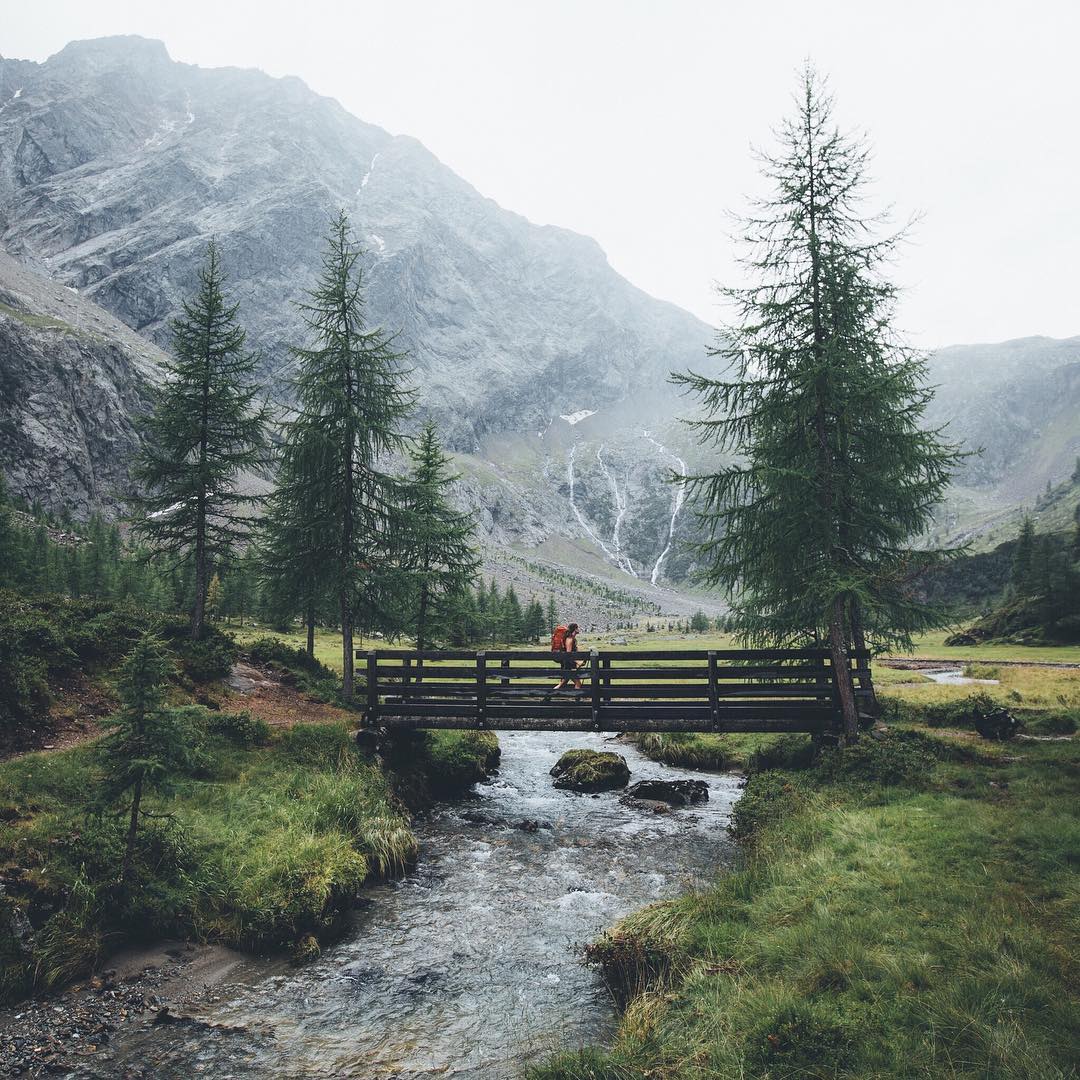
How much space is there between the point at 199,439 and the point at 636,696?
2075 centimetres

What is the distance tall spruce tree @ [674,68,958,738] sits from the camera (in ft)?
Result: 48.5

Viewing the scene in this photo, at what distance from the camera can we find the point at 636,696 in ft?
53.2

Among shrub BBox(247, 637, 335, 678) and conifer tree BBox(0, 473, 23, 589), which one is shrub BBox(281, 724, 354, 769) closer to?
shrub BBox(247, 637, 335, 678)

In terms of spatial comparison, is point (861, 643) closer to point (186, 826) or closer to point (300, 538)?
point (186, 826)

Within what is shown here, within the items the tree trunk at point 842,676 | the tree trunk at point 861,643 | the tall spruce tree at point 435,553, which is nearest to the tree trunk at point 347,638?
the tall spruce tree at point 435,553

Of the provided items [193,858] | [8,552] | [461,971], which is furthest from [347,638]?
[8,552]

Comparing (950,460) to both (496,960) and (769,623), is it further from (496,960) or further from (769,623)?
(496,960)

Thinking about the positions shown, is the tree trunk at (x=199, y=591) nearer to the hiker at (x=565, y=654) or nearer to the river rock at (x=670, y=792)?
the hiker at (x=565, y=654)

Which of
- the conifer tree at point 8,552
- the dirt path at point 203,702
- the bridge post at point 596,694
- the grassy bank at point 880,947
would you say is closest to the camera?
the grassy bank at point 880,947

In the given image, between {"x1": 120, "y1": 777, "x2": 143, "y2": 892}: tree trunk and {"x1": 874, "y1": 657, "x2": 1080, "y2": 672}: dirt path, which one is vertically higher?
{"x1": 120, "y1": 777, "x2": 143, "y2": 892}: tree trunk

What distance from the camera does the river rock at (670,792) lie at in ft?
57.0

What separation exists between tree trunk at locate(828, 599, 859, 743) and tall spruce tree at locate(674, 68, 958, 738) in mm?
32

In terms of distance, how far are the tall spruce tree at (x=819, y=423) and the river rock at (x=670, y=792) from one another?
16.9ft

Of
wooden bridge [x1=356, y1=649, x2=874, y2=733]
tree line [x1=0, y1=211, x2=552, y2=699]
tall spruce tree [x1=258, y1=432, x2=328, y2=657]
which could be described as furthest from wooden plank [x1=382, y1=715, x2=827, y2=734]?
tall spruce tree [x1=258, y1=432, x2=328, y2=657]
